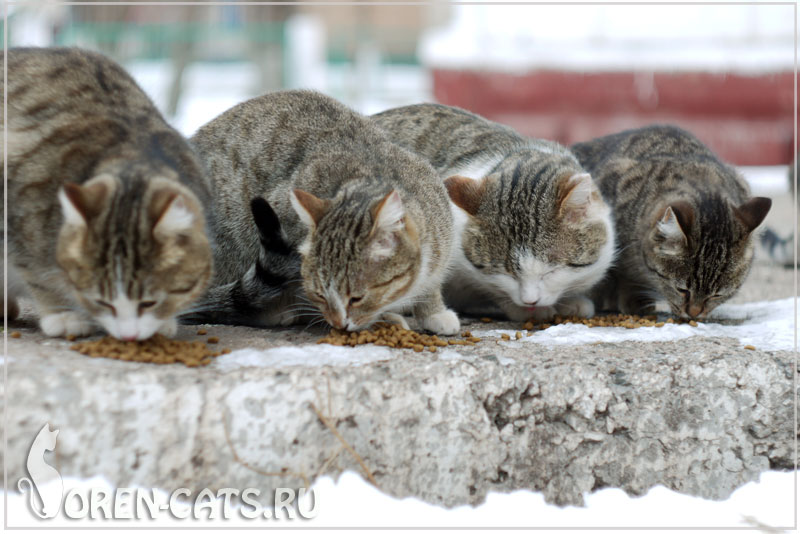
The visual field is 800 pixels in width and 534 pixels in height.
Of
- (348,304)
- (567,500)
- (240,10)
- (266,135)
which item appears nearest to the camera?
(567,500)

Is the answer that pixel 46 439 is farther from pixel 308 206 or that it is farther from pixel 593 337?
pixel 593 337

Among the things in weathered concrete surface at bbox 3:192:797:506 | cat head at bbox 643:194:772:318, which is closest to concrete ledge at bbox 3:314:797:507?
weathered concrete surface at bbox 3:192:797:506

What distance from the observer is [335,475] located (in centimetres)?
235

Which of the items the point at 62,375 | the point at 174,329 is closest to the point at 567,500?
the point at 174,329

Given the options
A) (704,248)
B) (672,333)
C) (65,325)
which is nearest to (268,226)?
(65,325)

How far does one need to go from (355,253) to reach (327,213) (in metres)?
0.22

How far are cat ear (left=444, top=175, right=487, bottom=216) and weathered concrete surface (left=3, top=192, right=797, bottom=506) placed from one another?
86 centimetres

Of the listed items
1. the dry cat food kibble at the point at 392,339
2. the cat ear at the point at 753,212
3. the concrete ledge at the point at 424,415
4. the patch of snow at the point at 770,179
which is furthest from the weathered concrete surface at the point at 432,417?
the patch of snow at the point at 770,179

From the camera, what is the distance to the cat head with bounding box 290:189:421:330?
9.20ft

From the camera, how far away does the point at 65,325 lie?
2.73m

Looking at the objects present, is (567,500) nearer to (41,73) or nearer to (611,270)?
(611,270)

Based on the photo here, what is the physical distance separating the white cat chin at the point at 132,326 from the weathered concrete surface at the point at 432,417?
0.40 ft

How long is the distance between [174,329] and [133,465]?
0.65 metres

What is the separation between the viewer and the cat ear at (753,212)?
136 inches
